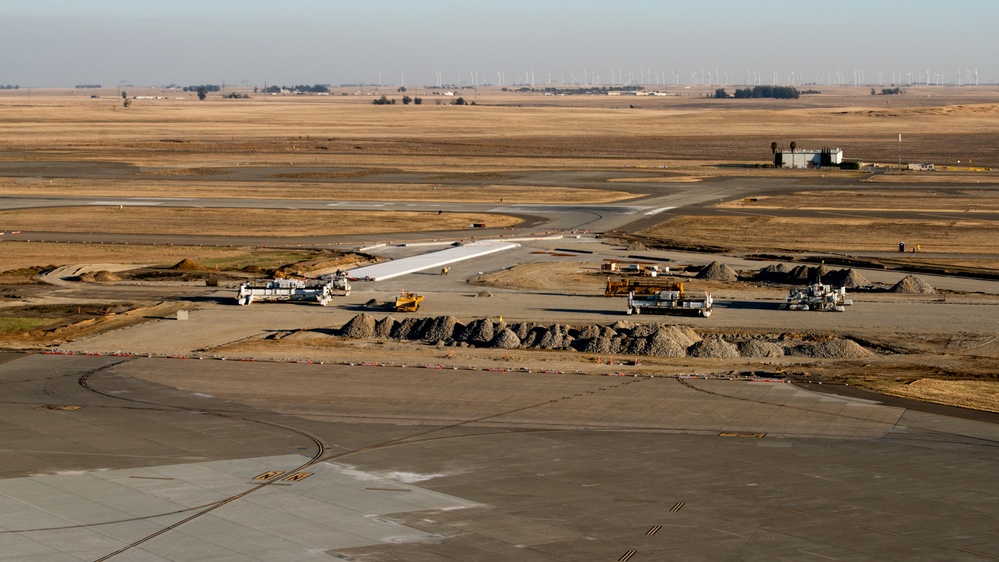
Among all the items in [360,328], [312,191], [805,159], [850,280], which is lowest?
[360,328]

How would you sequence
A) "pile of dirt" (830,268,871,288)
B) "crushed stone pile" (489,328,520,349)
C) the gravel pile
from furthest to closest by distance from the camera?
"pile of dirt" (830,268,871,288)
"crushed stone pile" (489,328,520,349)
the gravel pile

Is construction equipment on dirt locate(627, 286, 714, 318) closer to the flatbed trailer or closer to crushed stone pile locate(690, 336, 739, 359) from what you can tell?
the flatbed trailer

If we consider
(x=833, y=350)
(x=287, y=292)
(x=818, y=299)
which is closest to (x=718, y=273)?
(x=818, y=299)

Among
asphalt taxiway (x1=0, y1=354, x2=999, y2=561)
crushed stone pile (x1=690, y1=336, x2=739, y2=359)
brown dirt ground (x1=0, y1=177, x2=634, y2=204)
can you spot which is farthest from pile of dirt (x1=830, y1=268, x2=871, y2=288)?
brown dirt ground (x1=0, y1=177, x2=634, y2=204)

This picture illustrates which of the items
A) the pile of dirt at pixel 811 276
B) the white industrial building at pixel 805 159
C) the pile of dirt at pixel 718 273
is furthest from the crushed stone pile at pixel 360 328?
the white industrial building at pixel 805 159

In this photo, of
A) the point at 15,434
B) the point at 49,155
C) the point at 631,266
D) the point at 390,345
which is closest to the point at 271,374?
the point at 390,345

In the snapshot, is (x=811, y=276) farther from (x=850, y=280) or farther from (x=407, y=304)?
(x=407, y=304)
